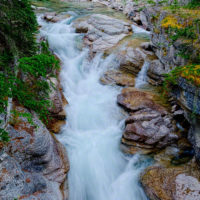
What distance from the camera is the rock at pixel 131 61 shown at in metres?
10.6

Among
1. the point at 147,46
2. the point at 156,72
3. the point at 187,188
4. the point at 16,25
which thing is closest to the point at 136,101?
the point at 156,72

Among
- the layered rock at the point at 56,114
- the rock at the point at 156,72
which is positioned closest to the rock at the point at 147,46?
the rock at the point at 156,72

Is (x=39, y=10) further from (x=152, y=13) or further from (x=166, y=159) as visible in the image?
(x=166, y=159)

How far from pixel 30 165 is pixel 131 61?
8.77 m

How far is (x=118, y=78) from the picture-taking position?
34.6 ft

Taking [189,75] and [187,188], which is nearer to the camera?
[187,188]

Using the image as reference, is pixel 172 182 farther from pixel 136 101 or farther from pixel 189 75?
pixel 136 101

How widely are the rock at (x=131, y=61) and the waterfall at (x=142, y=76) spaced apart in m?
0.24

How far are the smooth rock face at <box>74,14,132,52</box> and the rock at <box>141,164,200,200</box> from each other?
9463 mm

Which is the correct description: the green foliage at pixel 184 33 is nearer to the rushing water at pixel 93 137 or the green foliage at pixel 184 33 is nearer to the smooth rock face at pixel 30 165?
the rushing water at pixel 93 137

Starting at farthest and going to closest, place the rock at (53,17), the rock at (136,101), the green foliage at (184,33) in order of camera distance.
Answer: the rock at (53,17) < the rock at (136,101) < the green foliage at (184,33)

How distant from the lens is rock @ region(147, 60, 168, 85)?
370 inches

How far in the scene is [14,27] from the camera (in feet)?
15.1

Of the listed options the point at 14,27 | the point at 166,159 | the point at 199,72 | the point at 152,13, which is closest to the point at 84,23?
the point at 152,13
